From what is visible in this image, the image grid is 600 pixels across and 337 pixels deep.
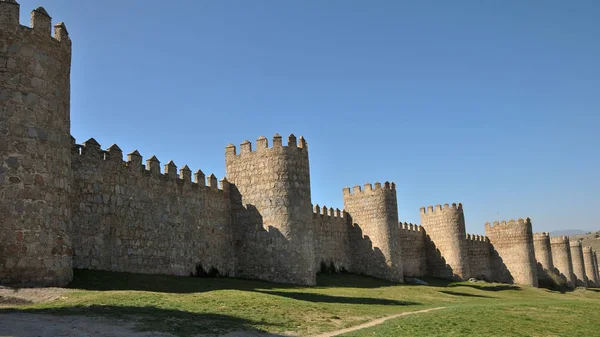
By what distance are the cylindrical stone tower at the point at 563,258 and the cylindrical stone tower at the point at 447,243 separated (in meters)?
23.4

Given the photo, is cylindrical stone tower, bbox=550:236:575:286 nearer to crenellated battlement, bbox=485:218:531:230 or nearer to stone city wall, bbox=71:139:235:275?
crenellated battlement, bbox=485:218:531:230

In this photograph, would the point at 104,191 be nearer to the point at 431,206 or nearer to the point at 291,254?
the point at 291,254

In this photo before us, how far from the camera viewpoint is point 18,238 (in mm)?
13797

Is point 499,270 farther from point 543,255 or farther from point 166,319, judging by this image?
point 166,319

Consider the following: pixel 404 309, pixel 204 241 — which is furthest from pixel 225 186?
pixel 404 309

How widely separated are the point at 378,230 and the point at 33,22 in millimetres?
25462

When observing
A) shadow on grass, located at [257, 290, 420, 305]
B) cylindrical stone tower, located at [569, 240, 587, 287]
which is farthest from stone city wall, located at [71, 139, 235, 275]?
cylindrical stone tower, located at [569, 240, 587, 287]

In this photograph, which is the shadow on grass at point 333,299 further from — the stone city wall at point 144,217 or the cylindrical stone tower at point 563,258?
the cylindrical stone tower at point 563,258

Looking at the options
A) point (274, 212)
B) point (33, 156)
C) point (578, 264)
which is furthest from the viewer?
point (578, 264)

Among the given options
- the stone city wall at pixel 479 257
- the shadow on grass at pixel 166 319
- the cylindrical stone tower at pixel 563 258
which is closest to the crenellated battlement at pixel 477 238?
the stone city wall at pixel 479 257

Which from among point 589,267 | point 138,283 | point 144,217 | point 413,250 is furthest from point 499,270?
point 138,283

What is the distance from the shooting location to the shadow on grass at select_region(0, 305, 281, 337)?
1134cm

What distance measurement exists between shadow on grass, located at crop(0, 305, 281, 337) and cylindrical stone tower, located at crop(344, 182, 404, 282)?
2346 cm

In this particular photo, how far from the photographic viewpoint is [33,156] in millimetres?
14477
